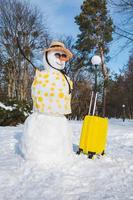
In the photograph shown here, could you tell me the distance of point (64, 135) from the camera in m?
6.83

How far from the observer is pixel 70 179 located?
17.8ft

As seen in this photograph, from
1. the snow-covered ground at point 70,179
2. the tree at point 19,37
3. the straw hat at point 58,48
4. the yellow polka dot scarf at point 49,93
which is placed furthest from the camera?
the tree at point 19,37

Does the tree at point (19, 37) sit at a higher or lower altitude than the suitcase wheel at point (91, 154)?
higher

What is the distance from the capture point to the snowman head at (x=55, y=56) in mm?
7090

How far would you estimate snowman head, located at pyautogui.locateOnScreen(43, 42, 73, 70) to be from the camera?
7.09 metres

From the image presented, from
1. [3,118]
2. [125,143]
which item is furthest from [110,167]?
[3,118]

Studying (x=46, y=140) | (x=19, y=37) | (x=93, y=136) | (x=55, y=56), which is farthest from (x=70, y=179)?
(x=19, y=37)

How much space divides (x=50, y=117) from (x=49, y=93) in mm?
459

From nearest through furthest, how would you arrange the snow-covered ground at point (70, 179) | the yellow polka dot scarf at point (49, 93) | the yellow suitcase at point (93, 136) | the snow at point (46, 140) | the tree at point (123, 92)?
the snow-covered ground at point (70, 179) < the snow at point (46, 140) < the yellow polka dot scarf at point (49, 93) < the yellow suitcase at point (93, 136) < the tree at point (123, 92)

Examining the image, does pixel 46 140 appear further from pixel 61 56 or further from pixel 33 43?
pixel 33 43

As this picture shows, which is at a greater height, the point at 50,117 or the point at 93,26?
the point at 93,26

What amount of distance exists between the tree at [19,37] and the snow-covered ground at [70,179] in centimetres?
1956

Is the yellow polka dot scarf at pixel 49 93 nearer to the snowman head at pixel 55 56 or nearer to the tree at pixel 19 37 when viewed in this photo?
the snowman head at pixel 55 56

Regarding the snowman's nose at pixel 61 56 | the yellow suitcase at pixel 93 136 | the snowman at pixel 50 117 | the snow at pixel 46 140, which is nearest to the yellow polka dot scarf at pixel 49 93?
the snowman at pixel 50 117
